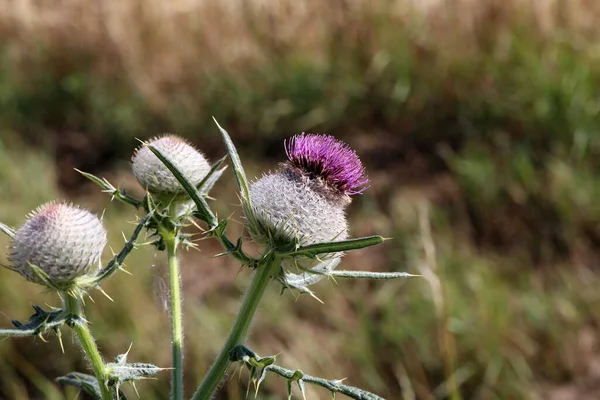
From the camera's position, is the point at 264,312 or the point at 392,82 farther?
the point at 392,82

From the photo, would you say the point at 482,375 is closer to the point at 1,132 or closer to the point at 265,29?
the point at 265,29

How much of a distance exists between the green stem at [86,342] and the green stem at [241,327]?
16 cm

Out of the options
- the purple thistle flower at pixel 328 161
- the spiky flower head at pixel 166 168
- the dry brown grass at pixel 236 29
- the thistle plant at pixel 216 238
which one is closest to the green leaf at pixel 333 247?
the thistle plant at pixel 216 238

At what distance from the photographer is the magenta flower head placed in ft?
4.69

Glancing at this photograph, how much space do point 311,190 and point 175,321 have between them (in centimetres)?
39

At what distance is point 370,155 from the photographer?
6359 millimetres

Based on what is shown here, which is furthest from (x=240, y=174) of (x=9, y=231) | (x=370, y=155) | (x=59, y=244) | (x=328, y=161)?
(x=370, y=155)

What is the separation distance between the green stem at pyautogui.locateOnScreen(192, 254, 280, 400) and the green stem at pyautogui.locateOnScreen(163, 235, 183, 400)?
0.04 meters

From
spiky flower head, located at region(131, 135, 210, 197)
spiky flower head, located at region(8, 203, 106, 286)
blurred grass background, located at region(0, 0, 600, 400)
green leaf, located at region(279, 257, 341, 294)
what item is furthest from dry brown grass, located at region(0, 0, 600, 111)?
spiky flower head, located at region(8, 203, 106, 286)

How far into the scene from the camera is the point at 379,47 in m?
6.46

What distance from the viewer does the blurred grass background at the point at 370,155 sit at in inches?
162

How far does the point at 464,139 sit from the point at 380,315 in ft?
6.85

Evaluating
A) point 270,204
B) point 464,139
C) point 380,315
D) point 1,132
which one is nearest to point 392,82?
point 464,139

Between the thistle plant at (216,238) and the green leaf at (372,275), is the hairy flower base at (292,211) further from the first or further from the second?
the green leaf at (372,275)
